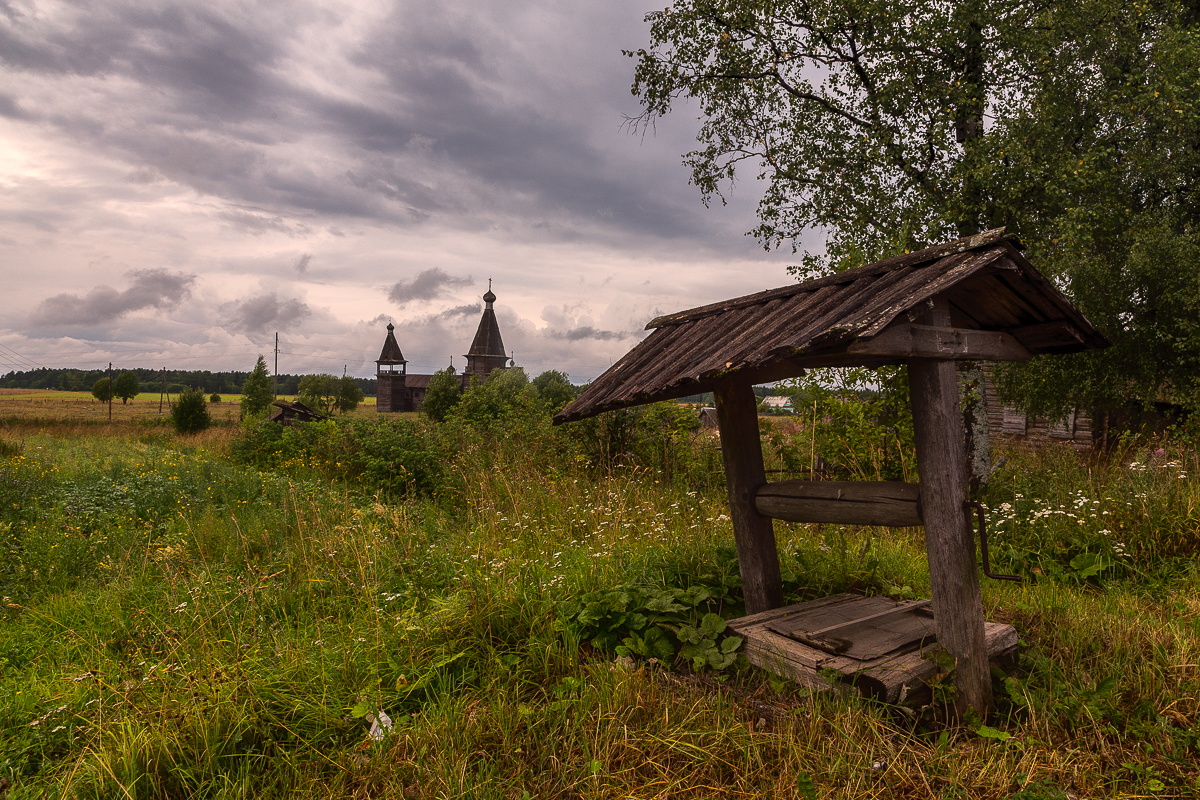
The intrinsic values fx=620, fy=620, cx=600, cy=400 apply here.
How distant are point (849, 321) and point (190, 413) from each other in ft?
87.8

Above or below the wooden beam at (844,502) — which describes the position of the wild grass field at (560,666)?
below

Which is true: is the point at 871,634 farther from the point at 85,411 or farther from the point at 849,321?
the point at 85,411

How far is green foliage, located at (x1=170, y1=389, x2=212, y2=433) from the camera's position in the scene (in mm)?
23234

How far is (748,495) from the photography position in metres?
3.65

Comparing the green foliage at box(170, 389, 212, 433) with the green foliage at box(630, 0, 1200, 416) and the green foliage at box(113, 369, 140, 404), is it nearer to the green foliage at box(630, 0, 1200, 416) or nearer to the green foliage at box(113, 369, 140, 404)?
the green foliage at box(630, 0, 1200, 416)

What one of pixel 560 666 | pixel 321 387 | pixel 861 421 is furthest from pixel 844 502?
pixel 321 387

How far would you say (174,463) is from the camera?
11805 millimetres

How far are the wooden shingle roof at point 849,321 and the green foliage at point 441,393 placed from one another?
90.6 feet

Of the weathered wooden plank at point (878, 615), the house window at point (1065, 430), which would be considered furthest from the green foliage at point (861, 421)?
the house window at point (1065, 430)

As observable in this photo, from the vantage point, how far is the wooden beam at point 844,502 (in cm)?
298

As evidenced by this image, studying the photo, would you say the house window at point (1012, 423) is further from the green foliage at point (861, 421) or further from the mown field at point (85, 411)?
the mown field at point (85, 411)

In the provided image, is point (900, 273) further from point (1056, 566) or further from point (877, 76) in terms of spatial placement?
point (877, 76)

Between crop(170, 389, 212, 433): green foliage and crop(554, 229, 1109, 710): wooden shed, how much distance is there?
2501cm

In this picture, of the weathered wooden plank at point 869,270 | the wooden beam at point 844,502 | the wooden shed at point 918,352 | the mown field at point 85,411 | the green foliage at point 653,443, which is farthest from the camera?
the mown field at point 85,411
